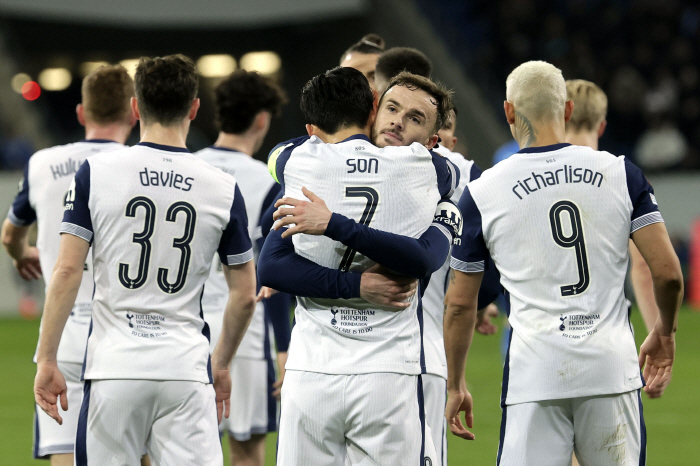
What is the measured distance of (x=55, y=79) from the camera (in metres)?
24.5

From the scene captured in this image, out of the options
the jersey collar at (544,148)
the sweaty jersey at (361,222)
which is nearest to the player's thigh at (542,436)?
the sweaty jersey at (361,222)

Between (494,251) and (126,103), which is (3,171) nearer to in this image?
(126,103)

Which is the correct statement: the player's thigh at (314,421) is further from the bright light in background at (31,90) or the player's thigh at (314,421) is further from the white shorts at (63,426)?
the bright light in background at (31,90)

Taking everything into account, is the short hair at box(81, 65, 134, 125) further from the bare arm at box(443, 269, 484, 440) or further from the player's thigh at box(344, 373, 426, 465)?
the player's thigh at box(344, 373, 426, 465)

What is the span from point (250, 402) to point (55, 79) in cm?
2083

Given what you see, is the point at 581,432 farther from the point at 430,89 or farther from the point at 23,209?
the point at 23,209

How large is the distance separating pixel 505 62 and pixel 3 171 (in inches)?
458

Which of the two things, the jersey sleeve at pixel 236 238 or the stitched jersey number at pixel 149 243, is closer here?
the stitched jersey number at pixel 149 243

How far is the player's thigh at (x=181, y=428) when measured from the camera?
392cm

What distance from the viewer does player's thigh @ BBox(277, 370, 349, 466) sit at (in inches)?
135

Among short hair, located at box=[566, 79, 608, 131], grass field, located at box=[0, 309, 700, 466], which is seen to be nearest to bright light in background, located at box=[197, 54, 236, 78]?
grass field, located at box=[0, 309, 700, 466]

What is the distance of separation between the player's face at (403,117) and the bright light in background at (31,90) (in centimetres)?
2116

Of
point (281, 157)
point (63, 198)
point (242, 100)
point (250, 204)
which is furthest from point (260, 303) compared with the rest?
A: point (281, 157)

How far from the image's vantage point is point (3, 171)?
66.6 ft
